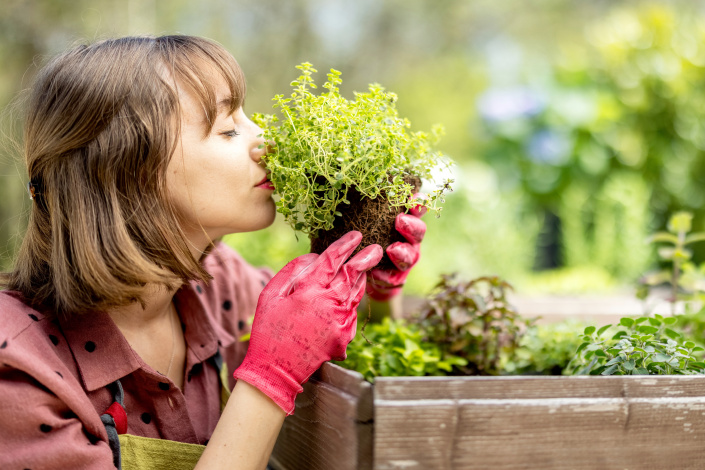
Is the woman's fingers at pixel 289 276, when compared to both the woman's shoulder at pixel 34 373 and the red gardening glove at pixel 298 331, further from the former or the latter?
the woman's shoulder at pixel 34 373

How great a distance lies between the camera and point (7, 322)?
40.3 inches

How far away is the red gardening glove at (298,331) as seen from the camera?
105 centimetres

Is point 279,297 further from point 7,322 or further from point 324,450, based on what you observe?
point 7,322

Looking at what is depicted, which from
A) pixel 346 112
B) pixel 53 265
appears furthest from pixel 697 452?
pixel 53 265

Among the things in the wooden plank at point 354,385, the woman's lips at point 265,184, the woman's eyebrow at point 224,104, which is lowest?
the wooden plank at point 354,385

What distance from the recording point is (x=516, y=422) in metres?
0.89

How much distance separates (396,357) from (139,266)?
0.58 meters

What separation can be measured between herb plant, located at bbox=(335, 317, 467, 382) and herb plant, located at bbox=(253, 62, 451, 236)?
0.30 meters

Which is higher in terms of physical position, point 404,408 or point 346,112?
point 346,112

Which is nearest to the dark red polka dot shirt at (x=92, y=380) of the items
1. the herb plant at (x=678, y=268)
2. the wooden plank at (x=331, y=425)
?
the wooden plank at (x=331, y=425)

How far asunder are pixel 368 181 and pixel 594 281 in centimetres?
225

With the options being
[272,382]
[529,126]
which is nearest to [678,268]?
[272,382]

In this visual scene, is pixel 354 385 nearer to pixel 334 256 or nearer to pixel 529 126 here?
pixel 334 256

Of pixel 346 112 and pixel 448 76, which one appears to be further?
pixel 448 76
